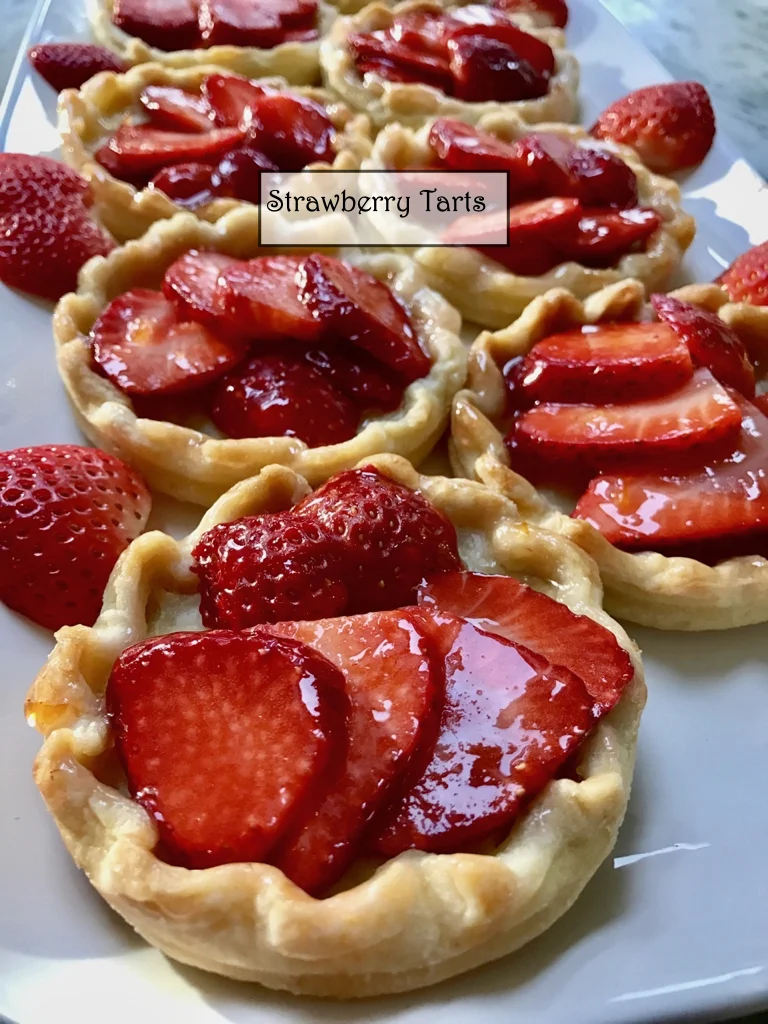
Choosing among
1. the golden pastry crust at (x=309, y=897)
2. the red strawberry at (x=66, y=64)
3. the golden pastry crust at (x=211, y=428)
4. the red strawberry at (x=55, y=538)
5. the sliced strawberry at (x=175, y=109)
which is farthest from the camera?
the red strawberry at (x=66, y=64)

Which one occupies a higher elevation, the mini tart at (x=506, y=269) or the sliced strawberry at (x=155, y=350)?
the mini tart at (x=506, y=269)

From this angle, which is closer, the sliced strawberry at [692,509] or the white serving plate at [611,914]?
the white serving plate at [611,914]

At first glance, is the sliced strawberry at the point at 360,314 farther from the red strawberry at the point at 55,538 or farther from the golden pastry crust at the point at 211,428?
the red strawberry at the point at 55,538

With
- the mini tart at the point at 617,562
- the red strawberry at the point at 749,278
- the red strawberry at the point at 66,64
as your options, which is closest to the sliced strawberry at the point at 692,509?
the mini tart at the point at 617,562

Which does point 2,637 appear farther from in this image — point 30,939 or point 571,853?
point 571,853

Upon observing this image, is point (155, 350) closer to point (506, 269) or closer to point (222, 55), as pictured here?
point (506, 269)

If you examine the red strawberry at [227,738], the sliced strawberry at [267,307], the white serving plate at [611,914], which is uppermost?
the sliced strawberry at [267,307]

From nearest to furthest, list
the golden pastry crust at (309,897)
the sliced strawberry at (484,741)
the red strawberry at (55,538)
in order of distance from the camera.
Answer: the golden pastry crust at (309,897) < the sliced strawberry at (484,741) < the red strawberry at (55,538)

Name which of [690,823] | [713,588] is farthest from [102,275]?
[690,823]
